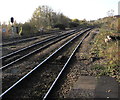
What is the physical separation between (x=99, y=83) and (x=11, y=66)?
5308mm

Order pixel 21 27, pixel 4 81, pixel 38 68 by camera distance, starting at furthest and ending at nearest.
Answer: pixel 21 27 → pixel 38 68 → pixel 4 81

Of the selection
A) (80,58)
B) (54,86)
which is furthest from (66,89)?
(80,58)

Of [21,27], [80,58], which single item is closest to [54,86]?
[80,58]

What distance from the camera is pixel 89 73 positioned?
923cm

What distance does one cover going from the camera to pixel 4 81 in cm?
852

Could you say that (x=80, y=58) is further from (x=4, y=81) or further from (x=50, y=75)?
(x=4, y=81)

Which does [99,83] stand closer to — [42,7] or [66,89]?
[66,89]

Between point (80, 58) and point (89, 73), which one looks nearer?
point (89, 73)

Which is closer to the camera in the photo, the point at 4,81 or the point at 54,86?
Result: the point at 54,86

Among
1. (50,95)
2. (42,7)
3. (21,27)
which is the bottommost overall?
(50,95)

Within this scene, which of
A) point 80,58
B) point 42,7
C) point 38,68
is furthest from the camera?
point 42,7

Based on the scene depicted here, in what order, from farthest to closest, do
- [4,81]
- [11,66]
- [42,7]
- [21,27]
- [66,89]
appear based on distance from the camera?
[42,7] < [21,27] < [11,66] < [4,81] < [66,89]

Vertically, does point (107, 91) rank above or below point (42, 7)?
below

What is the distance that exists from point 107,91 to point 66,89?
1.44m
